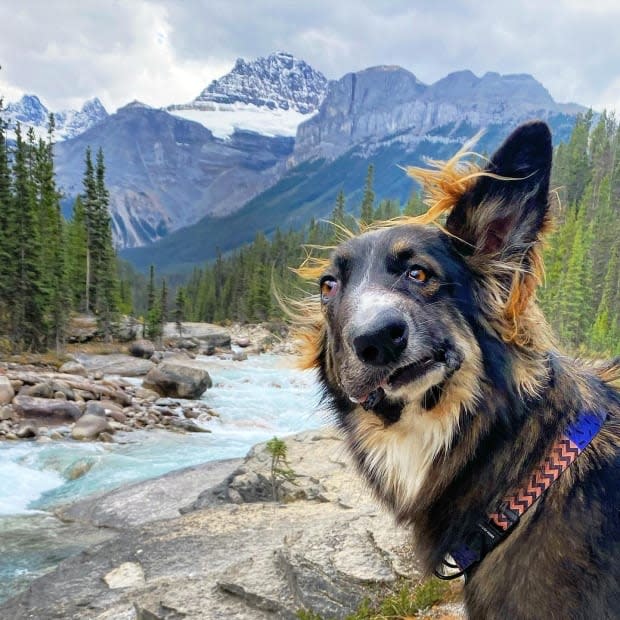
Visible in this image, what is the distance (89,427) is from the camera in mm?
19812

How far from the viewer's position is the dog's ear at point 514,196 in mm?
2662

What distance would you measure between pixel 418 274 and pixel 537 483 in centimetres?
115

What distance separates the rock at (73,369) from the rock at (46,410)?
9361 mm

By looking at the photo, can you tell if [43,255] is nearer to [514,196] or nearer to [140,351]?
[140,351]

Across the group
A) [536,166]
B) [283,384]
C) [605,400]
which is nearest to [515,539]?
[605,400]

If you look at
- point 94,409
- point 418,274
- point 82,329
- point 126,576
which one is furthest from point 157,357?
point 418,274

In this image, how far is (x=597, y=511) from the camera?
2.41 meters

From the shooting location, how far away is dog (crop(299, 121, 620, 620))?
2443 mm

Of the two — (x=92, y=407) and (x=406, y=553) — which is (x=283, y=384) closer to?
(x=92, y=407)

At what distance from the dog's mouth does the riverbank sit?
1221mm

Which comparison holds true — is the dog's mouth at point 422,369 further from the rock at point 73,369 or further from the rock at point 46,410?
the rock at point 73,369

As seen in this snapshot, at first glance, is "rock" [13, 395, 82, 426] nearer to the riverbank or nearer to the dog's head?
the riverbank

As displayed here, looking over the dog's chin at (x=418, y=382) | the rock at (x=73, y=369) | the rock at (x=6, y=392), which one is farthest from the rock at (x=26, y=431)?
the dog's chin at (x=418, y=382)

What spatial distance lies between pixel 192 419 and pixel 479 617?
22486 mm
